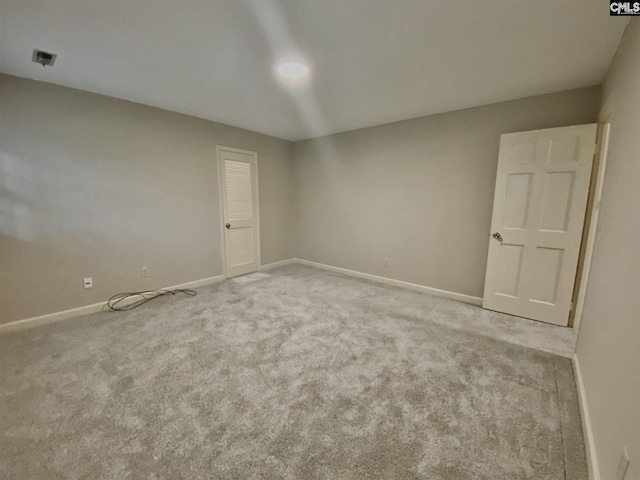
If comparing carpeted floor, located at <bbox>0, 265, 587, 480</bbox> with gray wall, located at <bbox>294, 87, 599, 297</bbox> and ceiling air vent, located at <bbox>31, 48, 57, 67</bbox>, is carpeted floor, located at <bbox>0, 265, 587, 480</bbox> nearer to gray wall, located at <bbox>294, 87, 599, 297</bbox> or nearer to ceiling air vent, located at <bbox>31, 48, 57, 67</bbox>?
gray wall, located at <bbox>294, 87, 599, 297</bbox>

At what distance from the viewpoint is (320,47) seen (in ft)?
6.37

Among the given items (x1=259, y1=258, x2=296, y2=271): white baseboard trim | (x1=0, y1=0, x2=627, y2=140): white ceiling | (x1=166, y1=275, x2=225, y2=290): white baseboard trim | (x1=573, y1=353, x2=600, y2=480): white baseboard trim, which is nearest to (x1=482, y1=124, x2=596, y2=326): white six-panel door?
(x1=0, y1=0, x2=627, y2=140): white ceiling

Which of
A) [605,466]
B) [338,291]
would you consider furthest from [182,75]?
[605,466]

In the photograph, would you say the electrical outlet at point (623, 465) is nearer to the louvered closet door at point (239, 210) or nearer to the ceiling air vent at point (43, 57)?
the ceiling air vent at point (43, 57)

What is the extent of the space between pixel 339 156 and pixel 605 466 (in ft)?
13.8

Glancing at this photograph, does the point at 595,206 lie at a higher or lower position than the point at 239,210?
higher

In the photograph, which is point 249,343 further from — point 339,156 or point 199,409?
point 339,156

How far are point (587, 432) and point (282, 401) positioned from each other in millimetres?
1719

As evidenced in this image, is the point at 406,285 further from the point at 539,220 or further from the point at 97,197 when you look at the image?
the point at 97,197

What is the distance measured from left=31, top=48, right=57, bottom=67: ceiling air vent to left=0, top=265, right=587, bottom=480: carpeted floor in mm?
2416

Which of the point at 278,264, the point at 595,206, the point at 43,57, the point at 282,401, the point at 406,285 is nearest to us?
the point at 282,401

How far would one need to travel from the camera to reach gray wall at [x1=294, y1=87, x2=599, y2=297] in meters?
3.00

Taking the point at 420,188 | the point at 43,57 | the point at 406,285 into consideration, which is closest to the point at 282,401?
the point at 406,285

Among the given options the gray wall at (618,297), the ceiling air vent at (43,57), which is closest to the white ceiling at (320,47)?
the ceiling air vent at (43,57)
